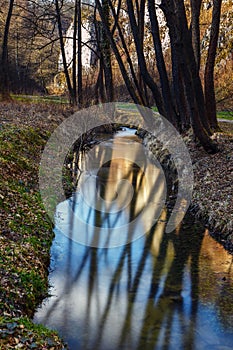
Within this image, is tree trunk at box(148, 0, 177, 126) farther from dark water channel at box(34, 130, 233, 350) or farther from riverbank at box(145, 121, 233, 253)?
dark water channel at box(34, 130, 233, 350)

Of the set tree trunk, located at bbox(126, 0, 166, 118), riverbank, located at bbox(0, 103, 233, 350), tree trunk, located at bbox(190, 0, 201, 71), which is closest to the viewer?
riverbank, located at bbox(0, 103, 233, 350)

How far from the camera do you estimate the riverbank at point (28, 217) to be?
5746 millimetres

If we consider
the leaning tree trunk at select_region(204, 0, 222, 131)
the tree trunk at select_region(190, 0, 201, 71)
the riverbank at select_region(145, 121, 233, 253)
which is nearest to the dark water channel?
the riverbank at select_region(145, 121, 233, 253)

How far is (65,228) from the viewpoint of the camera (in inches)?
418

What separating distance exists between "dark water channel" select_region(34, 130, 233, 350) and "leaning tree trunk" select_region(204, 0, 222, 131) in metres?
5.46

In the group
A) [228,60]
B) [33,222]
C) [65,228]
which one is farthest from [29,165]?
A: [228,60]

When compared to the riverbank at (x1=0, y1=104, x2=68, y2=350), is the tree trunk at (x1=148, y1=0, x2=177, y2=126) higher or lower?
higher

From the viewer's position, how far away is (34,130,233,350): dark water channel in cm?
634

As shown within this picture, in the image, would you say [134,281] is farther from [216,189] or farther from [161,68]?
[161,68]

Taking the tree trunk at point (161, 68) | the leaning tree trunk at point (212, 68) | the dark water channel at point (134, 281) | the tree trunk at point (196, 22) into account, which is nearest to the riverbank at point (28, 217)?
the dark water channel at point (134, 281)

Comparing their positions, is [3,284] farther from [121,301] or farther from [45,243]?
[45,243]

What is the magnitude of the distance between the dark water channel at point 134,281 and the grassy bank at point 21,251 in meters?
0.30

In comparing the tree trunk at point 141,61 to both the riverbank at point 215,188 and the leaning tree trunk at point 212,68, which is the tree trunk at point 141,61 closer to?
the leaning tree trunk at point 212,68

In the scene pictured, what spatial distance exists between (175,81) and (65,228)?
923 cm
